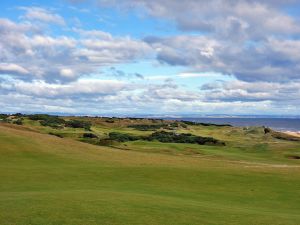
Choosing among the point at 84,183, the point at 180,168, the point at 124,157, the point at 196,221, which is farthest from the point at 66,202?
the point at 124,157

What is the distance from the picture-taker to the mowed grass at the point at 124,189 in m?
16.1

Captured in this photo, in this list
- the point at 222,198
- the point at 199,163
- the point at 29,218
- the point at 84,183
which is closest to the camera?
the point at 29,218

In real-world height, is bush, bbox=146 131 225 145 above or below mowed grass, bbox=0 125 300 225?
above

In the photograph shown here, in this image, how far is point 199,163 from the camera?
38906 mm

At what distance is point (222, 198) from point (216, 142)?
154 feet

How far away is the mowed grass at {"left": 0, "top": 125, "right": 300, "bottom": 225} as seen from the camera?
52.8 ft

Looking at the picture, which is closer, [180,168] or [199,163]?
[180,168]

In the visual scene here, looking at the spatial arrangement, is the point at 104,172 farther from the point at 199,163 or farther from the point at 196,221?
the point at 196,221

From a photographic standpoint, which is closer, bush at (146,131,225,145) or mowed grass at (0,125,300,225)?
mowed grass at (0,125,300,225)

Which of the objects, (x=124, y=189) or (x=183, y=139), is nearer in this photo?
(x=124, y=189)

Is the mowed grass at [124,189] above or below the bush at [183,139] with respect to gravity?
below

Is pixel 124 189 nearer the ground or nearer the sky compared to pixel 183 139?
nearer the ground

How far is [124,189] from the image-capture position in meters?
25.3

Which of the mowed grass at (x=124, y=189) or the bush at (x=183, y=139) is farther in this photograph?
the bush at (x=183, y=139)
